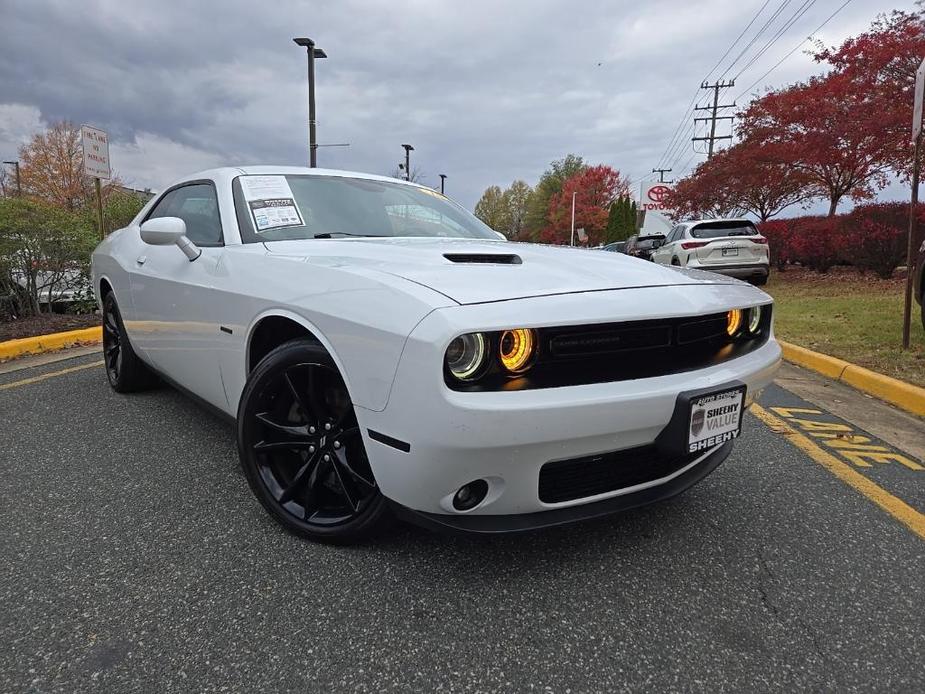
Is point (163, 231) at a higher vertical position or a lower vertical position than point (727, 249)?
lower

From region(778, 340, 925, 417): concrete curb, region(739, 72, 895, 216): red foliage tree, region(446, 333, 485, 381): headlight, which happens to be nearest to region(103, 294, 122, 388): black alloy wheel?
region(446, 333, 485, 381): headlight

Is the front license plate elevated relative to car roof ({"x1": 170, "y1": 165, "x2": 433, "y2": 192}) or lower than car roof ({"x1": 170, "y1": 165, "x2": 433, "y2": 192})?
lower

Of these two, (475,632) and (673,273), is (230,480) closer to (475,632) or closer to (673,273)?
(475,632)

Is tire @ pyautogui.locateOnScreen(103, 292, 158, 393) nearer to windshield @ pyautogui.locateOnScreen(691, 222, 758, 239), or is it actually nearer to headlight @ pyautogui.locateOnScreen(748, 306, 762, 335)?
headlight @ pyautogui.locateOnScreen(748, 306, 762, 335)

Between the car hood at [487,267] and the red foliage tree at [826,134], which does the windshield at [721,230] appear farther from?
the car hood at [487,267]

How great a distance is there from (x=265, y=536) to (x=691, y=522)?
59.8 inches

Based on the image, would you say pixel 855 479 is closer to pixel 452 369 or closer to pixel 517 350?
pixel 517 350

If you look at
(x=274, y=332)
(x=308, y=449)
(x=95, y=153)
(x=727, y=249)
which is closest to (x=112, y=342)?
(x=274, y=332)

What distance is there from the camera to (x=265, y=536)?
80.6 inches

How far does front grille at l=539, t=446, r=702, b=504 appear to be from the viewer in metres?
1.65

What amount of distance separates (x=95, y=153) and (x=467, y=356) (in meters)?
8.30

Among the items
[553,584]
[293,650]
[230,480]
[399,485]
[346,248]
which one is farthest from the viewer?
[230,480]

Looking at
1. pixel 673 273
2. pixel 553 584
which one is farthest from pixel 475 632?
pixel 673 273

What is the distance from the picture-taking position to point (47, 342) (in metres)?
5.39
